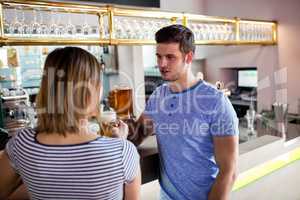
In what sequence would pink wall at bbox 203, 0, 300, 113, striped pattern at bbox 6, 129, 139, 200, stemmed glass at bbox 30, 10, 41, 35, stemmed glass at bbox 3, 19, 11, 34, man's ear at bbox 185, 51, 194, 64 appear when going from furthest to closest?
pink wall at bbox 203, 0, 300, 113
stemmed glass at bbox 30, 10, 41, 35
stemmed glass at bbox 3, 19, 11, 34
man's ear at bbox 185, 51, 194, 64
striped pattern at bbox 6, 129, 139, 200

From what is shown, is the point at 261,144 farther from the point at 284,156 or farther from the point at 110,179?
the point at 110,179

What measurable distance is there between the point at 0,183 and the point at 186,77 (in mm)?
769

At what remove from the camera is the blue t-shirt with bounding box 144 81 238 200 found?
3.80 feet

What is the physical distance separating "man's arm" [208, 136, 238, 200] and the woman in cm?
46

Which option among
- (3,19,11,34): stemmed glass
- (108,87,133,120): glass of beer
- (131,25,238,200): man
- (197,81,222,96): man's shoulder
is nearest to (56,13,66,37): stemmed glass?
(3,19,11,34): stemmed glass

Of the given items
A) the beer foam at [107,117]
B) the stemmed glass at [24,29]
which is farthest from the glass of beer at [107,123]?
the stemmed glass at [24,29]

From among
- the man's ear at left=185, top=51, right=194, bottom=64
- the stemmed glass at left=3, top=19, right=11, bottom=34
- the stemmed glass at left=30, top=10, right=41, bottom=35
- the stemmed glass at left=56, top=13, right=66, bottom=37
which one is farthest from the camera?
the stemmed glass at left=56, top=13, right=66, bottom=37

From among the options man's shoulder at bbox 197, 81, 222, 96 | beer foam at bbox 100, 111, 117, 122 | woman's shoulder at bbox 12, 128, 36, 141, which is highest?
man's shoulder at bbox 197, 81, 222, 96

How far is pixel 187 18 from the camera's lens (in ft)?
9.12

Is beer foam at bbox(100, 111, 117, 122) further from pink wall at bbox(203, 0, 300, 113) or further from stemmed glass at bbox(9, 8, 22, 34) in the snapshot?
pink wall at bbox(203, 0, 300, 113)

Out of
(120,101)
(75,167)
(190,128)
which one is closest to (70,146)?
(75,167)

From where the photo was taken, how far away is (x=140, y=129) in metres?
1.45

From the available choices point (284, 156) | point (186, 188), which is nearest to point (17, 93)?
point (186, 188)

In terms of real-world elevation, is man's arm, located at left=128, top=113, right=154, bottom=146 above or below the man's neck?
below
